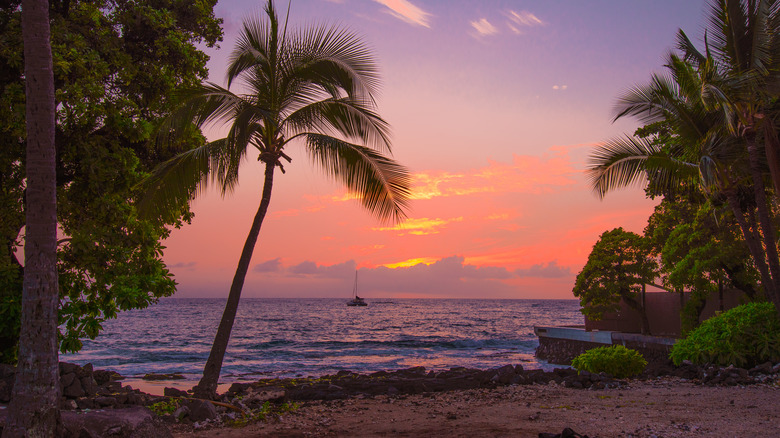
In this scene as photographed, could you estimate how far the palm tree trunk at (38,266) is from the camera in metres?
5.21

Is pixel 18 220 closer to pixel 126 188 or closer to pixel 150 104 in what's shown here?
pixel 126 188

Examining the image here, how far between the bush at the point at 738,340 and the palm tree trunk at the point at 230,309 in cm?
1199

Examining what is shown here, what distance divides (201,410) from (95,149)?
15.3 ft

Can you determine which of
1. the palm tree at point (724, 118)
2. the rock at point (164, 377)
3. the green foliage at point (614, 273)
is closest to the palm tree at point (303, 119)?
the palm tree at point (724, 118)

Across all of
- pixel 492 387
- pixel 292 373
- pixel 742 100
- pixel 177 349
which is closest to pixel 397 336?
pixel 177 349

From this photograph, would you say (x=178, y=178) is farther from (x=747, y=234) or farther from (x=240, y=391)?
(x=747, y=234)

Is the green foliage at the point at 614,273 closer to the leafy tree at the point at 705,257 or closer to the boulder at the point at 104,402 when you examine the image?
the leafy tree at the point at 705,257

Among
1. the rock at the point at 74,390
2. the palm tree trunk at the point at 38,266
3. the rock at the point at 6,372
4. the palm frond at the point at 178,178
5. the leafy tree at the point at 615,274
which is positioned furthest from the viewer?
the leafy tree at the point at 615,274

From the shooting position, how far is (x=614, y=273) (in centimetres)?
2464

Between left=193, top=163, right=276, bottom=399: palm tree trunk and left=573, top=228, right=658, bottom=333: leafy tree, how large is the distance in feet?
64.0

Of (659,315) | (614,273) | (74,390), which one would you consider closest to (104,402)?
(74,390)

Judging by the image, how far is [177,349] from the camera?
3341 cm

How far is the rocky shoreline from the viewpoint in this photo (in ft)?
22.8

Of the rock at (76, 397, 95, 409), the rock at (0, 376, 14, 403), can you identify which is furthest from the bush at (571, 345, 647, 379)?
the rock at (0, 376, 14, 403)
